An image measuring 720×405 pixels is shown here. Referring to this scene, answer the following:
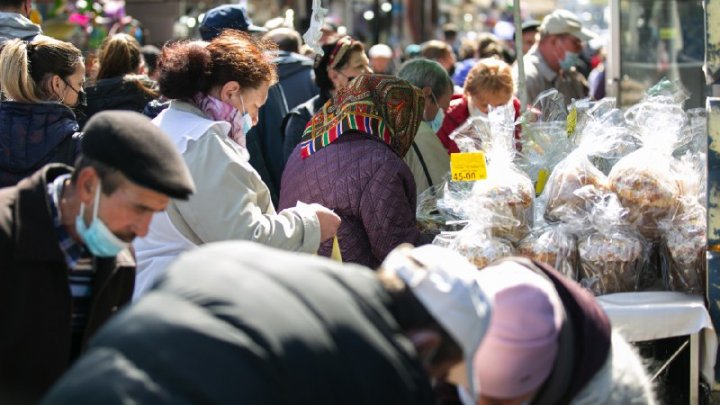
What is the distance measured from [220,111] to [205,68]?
16 cm

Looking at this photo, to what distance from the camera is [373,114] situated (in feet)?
13.2

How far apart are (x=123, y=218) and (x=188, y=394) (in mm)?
803

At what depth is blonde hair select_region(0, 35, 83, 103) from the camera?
14.4ft

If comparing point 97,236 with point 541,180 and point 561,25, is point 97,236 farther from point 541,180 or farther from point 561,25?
point 561,25

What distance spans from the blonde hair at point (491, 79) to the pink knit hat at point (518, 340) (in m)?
3.68

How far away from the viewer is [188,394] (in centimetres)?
153

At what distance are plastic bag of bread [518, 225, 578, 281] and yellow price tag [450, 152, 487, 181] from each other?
0.34 metres

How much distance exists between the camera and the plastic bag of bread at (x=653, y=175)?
3736 mm

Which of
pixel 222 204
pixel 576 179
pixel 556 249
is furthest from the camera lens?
pixel 576 179

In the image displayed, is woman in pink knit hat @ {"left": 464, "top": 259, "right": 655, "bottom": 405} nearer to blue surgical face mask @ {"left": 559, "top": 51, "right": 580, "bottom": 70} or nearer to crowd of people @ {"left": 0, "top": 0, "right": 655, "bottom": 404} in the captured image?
crowd of people @ {"left": 0, "top": 0, "right": 655, "bottom": 404}

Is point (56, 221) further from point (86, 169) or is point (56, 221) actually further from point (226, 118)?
point (226, 118)

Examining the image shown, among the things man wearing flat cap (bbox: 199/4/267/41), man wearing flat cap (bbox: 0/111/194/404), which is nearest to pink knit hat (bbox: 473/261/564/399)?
man wearing flat cap (bbox: 0/111/194/404)

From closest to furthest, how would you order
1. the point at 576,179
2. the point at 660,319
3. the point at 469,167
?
the point at 660,319, the point at 576,179, the point at 469,167

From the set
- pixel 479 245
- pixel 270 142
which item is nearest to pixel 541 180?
pixel 479 245
